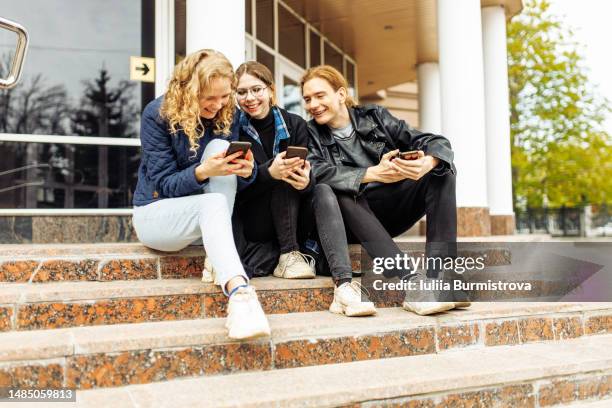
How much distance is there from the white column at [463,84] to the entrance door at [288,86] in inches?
96.8

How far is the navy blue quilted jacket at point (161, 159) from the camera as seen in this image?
242 cm

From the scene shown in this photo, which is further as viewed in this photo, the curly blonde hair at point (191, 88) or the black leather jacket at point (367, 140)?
the black leather jacket at point (367, 140)

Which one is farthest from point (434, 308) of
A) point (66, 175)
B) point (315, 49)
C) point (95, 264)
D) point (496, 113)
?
point (315, 49)

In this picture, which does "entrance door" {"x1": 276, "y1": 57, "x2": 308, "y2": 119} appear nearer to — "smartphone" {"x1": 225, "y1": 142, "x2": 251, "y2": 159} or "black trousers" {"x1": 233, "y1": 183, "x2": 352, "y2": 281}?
"black trousers" {"x1": 233, "y1": 183, "x2": 352, "y2": 281}

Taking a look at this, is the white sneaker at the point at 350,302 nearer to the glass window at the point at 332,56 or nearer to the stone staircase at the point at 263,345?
the stone staircase at the point at 263,345

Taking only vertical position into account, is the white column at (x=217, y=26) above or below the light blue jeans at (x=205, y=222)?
above

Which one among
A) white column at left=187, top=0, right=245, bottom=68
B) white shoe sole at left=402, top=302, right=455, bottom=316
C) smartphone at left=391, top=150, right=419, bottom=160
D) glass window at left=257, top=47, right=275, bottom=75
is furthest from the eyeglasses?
glass window at left=257, top=47, right=275, bottom=75

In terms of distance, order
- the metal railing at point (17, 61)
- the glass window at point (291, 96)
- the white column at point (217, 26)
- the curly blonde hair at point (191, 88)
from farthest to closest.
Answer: the glass window at point (291, 96)
the white column at point (217, 26)
the curly blonde hair at point (191, 88)
the metal railing at point (17, 61)

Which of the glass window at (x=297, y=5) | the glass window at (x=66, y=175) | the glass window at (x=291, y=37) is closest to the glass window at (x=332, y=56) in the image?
the glass window at (x=291, y=37)

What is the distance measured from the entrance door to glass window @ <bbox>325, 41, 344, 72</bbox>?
Answer: 109 centimetres

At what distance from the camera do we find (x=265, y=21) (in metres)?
6.30

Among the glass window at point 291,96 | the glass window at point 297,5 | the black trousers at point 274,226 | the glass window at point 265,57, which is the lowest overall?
the black trousers at point 274,226

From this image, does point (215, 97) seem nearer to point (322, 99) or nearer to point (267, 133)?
point (267, 133)

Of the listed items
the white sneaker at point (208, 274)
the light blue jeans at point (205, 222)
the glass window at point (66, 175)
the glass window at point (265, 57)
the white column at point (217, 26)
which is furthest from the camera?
the glass window at point (265, 57)
